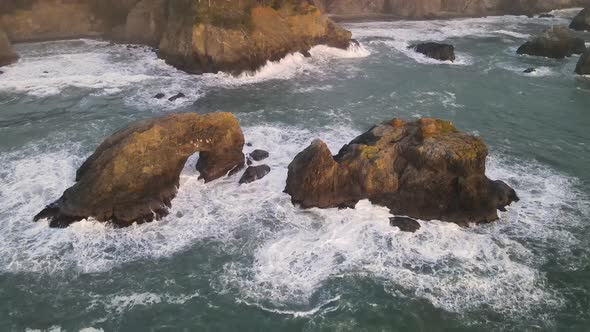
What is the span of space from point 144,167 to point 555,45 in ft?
143

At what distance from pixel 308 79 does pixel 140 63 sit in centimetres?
1632

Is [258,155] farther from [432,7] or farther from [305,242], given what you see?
[432,7]

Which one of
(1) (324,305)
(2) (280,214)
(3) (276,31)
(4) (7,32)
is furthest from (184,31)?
(1) (324,305)

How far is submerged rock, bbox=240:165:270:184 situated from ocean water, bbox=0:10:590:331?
551 millimetres

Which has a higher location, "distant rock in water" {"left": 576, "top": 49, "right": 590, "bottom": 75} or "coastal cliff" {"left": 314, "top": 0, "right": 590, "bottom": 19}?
"coastal cliff" {"left": 314, "top": 0, "right": 590, "bottom": 19}

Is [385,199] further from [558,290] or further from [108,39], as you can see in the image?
[108,39]

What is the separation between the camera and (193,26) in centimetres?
4194

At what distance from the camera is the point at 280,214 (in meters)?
23.8

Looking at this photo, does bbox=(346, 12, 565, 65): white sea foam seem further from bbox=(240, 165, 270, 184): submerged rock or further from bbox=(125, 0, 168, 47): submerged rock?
bbox=(240, 165, 270, 184): submerged rock

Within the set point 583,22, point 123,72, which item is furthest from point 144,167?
point 583,22

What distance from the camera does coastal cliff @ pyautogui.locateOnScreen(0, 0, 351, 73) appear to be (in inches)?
1676

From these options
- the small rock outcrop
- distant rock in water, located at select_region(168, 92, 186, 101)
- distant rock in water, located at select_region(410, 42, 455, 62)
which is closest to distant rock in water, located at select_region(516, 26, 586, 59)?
distant rock in water, located at select_region(410, 42, 455, 62)

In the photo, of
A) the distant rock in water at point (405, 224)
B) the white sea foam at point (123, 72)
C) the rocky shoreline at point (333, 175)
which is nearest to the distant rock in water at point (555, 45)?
the white sea foam at point (123, 72)

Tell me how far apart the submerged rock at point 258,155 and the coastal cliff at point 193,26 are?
16274mm
